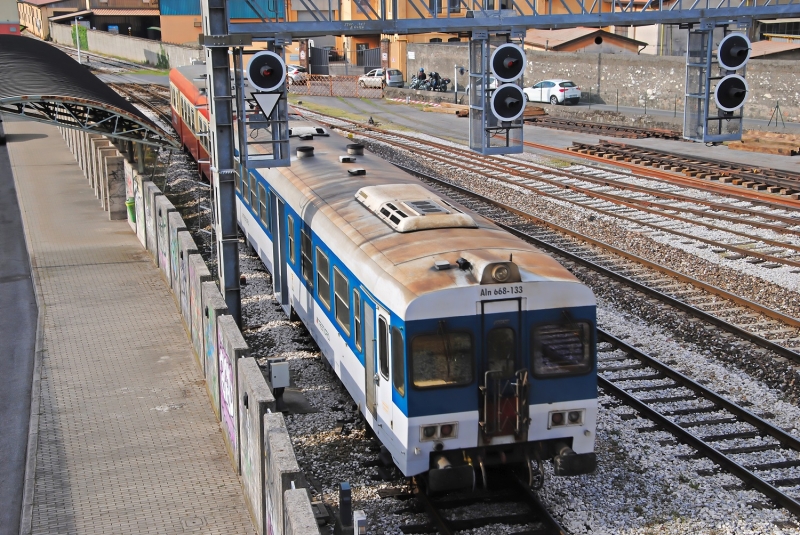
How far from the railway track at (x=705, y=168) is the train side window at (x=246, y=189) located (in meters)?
12.7

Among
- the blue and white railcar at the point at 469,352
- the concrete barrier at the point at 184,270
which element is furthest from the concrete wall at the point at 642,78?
the blue and white railcar at the point at 469,352

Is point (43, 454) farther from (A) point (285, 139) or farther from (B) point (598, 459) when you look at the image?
(B) point (598, 459)

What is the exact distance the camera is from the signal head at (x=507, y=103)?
41.7ft

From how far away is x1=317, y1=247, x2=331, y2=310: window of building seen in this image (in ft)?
37.8

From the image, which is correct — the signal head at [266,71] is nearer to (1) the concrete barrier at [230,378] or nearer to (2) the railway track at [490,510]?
(1) the concrete barrier at [230,378]

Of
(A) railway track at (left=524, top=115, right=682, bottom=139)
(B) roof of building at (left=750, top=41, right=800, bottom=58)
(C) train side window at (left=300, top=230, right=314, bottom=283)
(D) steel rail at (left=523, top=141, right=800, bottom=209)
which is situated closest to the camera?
(C) train side window at (left=300, top=230, right=314, bottom=283)

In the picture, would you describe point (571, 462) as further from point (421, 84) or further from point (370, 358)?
point (421, 84)

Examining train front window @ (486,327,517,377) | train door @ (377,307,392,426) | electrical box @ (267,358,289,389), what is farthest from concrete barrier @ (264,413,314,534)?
electrical box @ (267,358,289,389)

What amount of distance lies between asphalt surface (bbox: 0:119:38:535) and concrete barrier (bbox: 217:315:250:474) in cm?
228

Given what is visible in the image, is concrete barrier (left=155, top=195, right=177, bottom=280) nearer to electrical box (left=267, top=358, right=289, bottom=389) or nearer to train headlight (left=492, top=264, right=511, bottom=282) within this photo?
electrical box (left=267, top=358, right=289, bottom=389)

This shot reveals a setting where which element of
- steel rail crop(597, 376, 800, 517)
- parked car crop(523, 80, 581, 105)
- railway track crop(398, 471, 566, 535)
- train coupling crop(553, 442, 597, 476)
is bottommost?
railway track crop(398, 471, 566, 535)

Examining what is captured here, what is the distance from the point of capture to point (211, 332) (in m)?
12.0

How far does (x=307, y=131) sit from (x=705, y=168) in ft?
44.6

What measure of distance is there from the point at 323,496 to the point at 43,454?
3.50m
